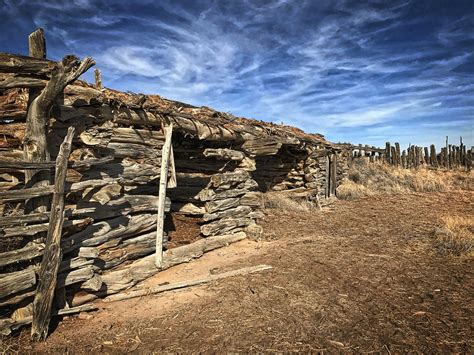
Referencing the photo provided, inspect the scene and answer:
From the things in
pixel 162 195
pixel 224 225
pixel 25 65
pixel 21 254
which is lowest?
pixel 224 225

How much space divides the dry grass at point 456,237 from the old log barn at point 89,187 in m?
4.41

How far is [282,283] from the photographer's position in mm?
4941

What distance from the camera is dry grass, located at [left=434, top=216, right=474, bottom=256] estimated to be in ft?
20.1

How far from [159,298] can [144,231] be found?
1222mm

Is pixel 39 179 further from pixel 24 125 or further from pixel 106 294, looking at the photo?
pixel 106 294

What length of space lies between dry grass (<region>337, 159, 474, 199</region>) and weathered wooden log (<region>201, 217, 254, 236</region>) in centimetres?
817

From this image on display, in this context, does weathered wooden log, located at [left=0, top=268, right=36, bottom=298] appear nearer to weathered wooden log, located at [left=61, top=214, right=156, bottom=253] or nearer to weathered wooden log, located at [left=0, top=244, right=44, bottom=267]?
weathered wooden log, located at [left=0, top=244, right=44, bottom=267]

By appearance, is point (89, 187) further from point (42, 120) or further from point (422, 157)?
point (422, 157)

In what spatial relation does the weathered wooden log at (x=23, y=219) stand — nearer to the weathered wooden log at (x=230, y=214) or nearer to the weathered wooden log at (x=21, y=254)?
the weathered wooden log at (x=21, y=254)

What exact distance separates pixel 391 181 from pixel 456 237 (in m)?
11.3

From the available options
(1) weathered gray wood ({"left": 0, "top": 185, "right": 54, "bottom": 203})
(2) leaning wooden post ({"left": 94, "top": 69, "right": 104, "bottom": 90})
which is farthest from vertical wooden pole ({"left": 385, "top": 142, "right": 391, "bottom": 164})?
(1) weathered gray wood ({"left": 0, "top": 185, "right": 54, "bottom": 203})

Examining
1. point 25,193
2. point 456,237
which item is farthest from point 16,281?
point 456,237

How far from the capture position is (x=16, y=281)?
3355mm

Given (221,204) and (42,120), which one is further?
(221,204)
